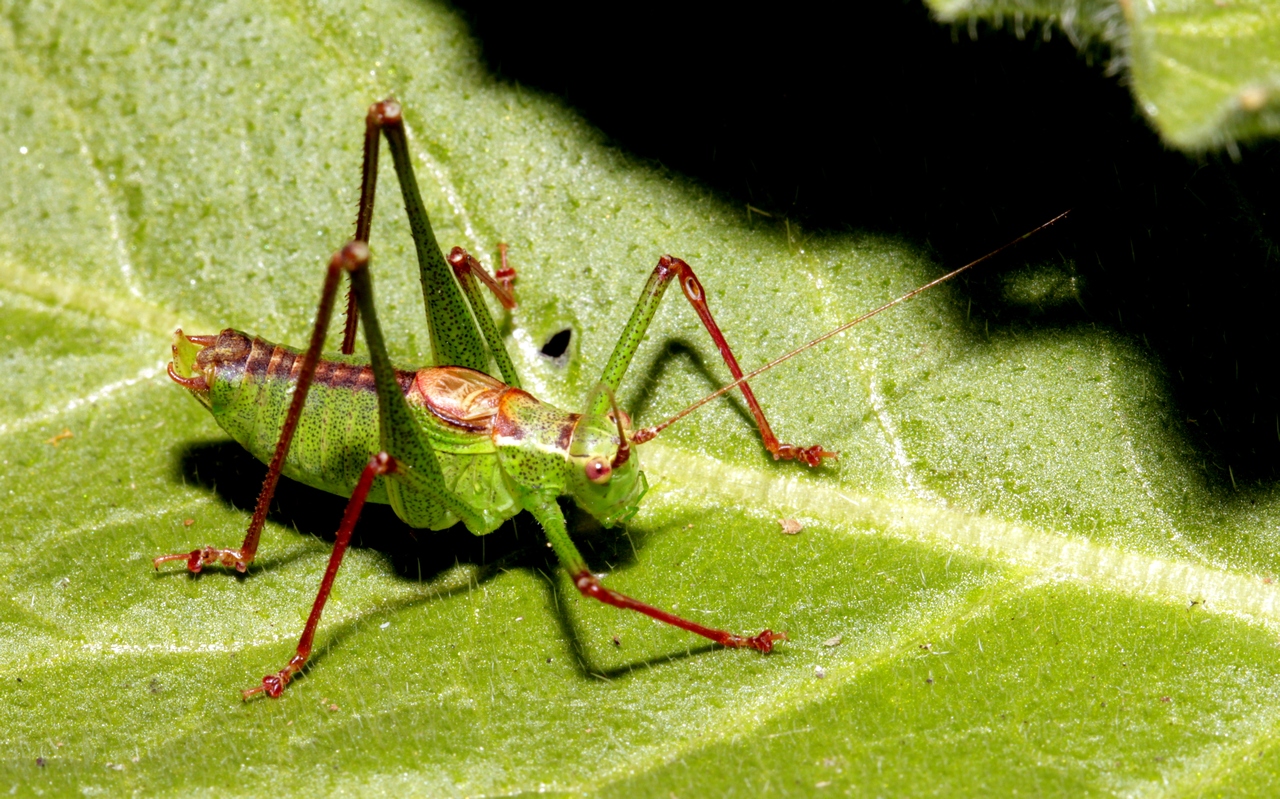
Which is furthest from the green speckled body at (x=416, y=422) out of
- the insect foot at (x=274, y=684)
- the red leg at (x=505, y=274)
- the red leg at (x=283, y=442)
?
the insect foot at (x=274, y=684)

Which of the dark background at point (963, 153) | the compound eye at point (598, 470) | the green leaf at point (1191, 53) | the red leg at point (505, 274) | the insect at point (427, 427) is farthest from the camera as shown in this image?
the red leg at point (505, 274)

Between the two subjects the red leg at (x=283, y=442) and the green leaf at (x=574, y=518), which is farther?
the red leg at (x=283, y=442)

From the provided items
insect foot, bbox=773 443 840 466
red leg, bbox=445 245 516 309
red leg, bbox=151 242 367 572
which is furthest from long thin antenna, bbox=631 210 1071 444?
red leg, bbox=151 242 367 572

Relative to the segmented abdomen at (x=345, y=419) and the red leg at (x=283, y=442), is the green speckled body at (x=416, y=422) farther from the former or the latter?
the red leg at (x=283, y=442)

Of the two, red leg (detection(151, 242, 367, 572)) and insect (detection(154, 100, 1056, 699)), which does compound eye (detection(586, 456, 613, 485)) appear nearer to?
insect (detection(154, 100, 1056, 699))

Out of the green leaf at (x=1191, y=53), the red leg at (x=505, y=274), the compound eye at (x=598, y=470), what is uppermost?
the green leaf at (x=1191, y=53)

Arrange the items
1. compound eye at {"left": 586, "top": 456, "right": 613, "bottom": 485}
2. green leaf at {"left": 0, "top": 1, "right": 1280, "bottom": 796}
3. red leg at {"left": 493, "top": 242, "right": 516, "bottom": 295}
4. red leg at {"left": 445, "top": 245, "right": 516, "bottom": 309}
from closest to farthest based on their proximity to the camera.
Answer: green leaf at {"left": 0, "top": 1, "right": 1280, "bottom": 796} < compound eye at {"left": 586, "top": 456, "right": 613, "bottom": 485} < red leg at {"left": 445, "top": 245, "right": 516, "bottom": 309} < red leg at {"left": 493, "top": 242, "right": 516, "bottom": 295}

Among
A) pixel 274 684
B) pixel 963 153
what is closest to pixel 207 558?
pixel 274 684

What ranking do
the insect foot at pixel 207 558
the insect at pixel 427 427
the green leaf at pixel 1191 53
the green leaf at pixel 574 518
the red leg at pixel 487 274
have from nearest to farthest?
the green leaf at pixel 1191 53 → the green leaf at pixel 574 518 → the insect at pixel 427 427 → the insect foot at pixel 207 558 → the red leg at pixel 487 274
